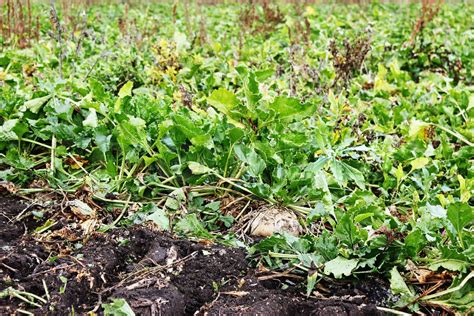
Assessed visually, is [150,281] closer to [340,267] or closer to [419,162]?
[340,267]

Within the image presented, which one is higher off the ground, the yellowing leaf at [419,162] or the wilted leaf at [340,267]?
the yellowing leaf at [419,162]

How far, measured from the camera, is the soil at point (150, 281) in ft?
6.21

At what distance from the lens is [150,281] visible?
2.01 m

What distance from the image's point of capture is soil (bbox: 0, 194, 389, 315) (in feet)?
6.21

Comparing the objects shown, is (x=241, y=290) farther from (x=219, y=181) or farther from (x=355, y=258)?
(x=219, y=181)

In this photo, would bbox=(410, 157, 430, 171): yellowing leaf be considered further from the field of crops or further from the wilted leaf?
the wilted leaf

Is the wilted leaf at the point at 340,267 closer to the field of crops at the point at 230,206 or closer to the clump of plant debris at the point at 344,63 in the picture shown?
the field of crops at the point at 230,206

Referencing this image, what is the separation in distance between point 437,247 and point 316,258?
430mm

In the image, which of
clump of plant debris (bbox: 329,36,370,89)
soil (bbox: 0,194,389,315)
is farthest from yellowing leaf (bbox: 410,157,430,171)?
clump of plant debris (bbox: 329,36,370,89)

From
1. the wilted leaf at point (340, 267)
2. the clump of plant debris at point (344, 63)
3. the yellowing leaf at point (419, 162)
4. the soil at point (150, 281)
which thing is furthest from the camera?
the clump of plant debris at point (344, 63)

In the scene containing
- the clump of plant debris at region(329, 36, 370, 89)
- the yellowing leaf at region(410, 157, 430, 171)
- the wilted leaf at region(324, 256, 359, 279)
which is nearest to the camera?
the wilted leaf at region(324, 256, 359, 279)

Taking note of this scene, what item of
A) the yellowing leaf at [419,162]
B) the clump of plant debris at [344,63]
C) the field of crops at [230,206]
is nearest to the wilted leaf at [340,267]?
the field of crops at [230,206]

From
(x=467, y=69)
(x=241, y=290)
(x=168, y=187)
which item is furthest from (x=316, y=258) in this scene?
(x=467, y=69)

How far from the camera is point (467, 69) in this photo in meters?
5.39
